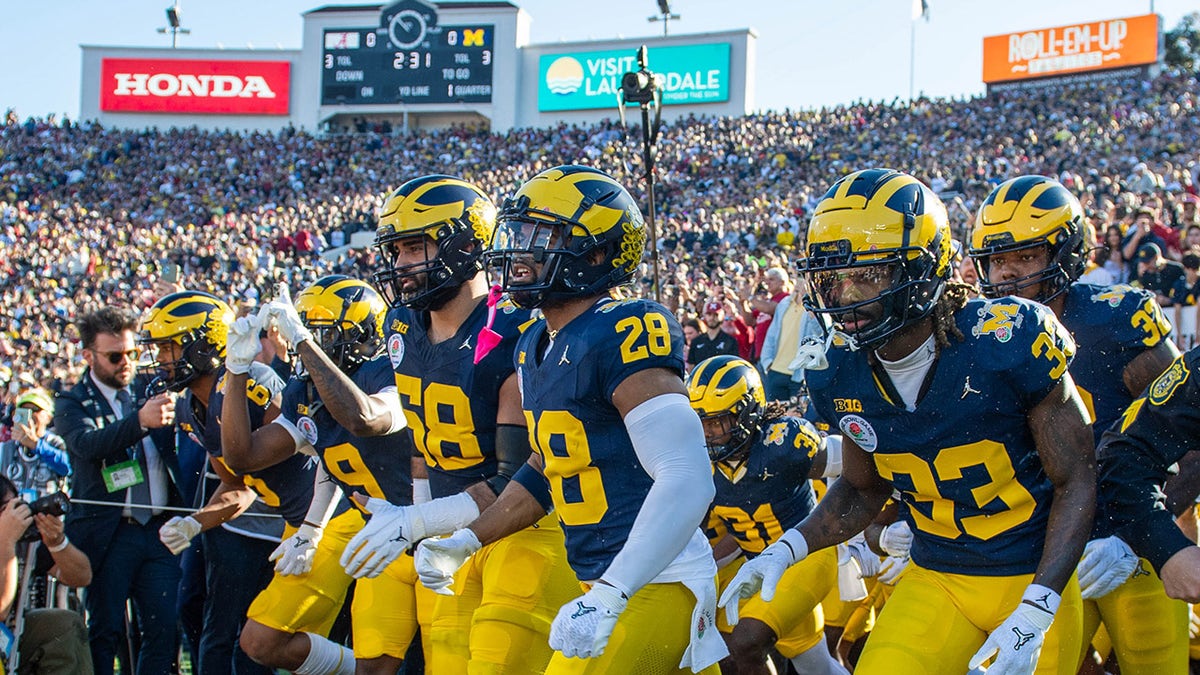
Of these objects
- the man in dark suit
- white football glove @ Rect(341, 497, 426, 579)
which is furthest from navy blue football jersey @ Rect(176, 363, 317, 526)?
white football glove @ Rect(341, 497, 426, 579)

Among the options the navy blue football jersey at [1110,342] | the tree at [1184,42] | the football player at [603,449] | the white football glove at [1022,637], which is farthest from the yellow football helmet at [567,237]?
the tree at [1184,42]

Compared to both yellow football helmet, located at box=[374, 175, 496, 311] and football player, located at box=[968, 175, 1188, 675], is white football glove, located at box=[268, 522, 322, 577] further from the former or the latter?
football player, located at box=[968, 175, 1188, 675]

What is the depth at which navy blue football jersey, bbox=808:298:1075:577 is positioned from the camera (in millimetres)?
3311

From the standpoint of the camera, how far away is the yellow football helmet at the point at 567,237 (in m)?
3.66

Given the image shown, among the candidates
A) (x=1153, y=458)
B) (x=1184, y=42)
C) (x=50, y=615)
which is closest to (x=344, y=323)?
(x=50, y=615)

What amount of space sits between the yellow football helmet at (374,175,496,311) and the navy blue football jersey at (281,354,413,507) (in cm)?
77

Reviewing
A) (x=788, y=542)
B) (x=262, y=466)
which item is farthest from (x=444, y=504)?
(x=262, y=466)

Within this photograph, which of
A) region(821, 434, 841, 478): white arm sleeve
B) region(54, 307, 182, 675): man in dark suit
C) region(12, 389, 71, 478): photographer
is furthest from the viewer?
region(12, 389, 71, 478): photographer

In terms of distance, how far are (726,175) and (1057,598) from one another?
27.4 m

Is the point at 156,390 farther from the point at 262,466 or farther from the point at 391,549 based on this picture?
the point at 391,549

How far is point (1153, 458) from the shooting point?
326 cm

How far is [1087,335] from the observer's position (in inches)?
171

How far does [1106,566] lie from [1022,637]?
22.5 inches

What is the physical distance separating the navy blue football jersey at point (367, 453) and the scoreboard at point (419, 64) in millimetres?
36715
